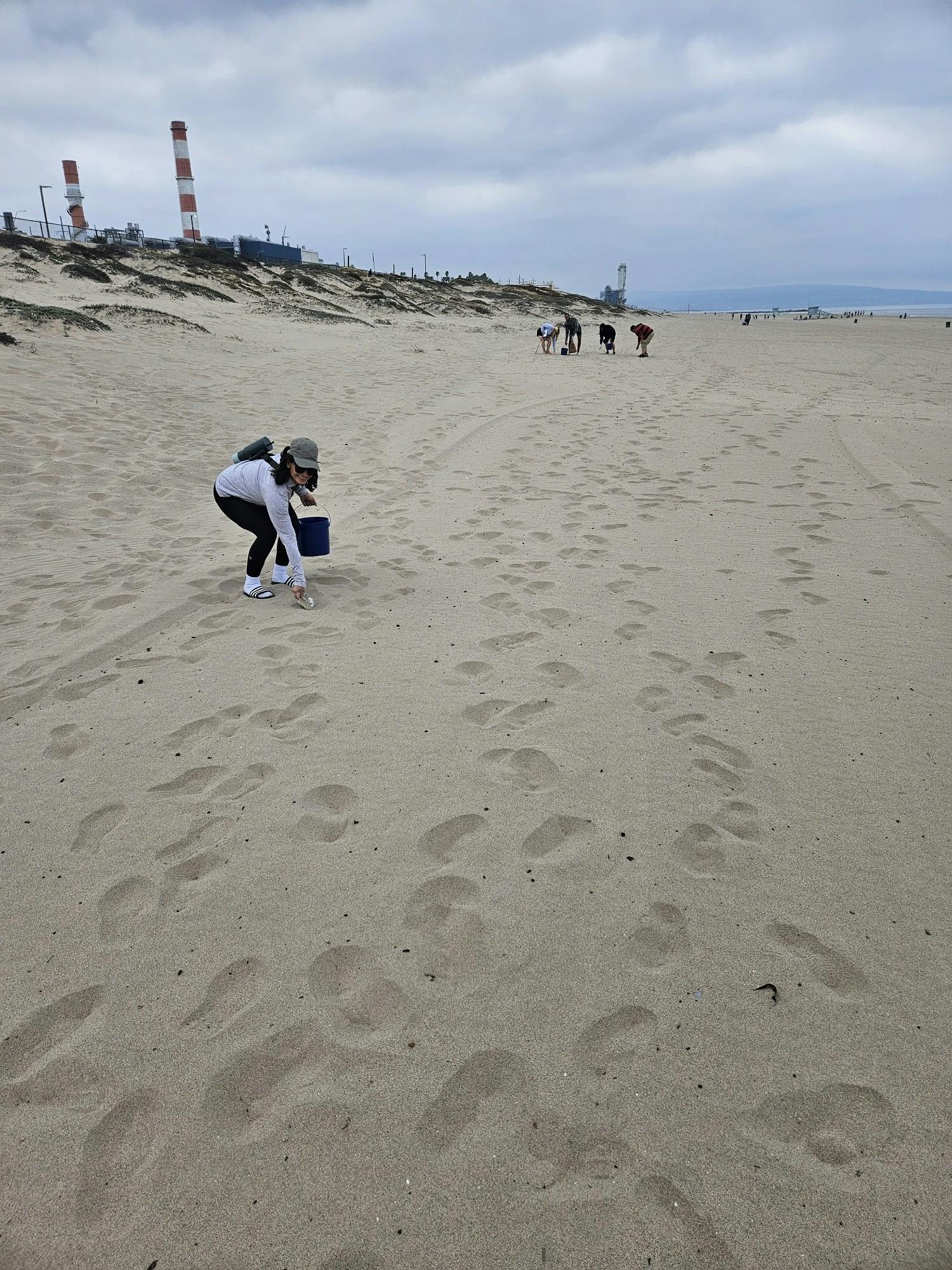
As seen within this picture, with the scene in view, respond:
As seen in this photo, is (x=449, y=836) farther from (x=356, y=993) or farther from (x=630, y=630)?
(x=630, y=630)

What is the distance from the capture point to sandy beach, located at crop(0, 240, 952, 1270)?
1669 millimetres

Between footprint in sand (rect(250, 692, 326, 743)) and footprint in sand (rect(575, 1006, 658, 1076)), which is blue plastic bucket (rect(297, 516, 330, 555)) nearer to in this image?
footprint in sand (rect(250, 692, 326, 743))

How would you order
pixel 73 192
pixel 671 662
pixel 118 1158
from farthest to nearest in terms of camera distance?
pixel 73 192 → pixel 671 662 → pixel 118 1158

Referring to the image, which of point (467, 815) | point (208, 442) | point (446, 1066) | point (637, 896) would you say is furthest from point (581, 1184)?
point (208, 442)

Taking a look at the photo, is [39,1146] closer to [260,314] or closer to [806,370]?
[806,370]

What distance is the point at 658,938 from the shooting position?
7.48 feet

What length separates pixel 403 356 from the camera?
1792 cm

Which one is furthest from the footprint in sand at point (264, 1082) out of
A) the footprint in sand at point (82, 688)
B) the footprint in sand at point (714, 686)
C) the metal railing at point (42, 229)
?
the metal railing at point (42, 229)

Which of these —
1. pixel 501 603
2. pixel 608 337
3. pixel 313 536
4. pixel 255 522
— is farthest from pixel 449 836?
pixel 608 337

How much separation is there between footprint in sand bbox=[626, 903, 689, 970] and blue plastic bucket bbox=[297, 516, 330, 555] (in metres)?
3.36

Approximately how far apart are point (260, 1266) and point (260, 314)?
26.3m

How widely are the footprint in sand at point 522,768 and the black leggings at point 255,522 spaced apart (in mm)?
2372

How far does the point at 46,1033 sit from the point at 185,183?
72931 mm

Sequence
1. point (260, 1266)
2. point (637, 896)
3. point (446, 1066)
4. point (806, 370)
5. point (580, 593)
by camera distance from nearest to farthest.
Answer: point (260, 1266) → point (446, 1066) → point (637, 896) → point (580, 593) → point (806, 370)
